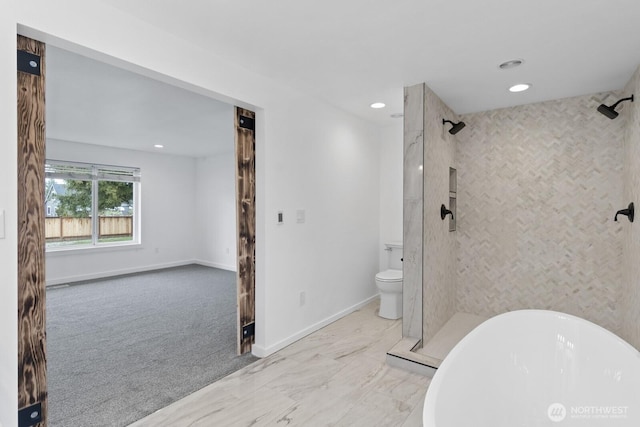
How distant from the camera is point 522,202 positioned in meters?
3.63

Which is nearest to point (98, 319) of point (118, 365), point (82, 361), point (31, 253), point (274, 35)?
point (82, 361)

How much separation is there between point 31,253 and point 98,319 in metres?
2.69

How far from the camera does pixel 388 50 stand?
2355 millimetres

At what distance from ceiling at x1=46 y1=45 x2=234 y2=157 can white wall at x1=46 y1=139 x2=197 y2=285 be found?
295 millimetres

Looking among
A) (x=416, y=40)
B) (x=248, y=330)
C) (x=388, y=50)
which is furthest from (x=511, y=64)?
(x=248, y=330)

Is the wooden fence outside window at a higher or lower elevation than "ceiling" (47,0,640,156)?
lower

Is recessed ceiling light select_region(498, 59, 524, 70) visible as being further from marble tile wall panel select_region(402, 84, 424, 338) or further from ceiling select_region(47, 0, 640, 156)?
marble tile wall panel select_region(402, 84, 424, 338)

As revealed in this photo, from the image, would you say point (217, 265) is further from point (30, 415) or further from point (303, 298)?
point (30, 415)

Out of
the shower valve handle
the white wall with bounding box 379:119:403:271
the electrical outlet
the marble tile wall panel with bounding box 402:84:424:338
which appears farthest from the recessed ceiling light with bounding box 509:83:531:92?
the electrical outlet

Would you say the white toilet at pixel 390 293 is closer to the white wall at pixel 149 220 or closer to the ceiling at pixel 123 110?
the ceiling at pixel 123 110

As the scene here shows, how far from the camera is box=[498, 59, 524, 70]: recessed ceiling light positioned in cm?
251

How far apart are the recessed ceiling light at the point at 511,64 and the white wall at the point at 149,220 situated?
6.32 meters

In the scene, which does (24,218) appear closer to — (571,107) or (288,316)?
(288,316)

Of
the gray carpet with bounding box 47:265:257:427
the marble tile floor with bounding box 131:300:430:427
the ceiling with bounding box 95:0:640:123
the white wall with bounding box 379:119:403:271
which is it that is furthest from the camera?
the white wall with bounding box 379:119:403:271
